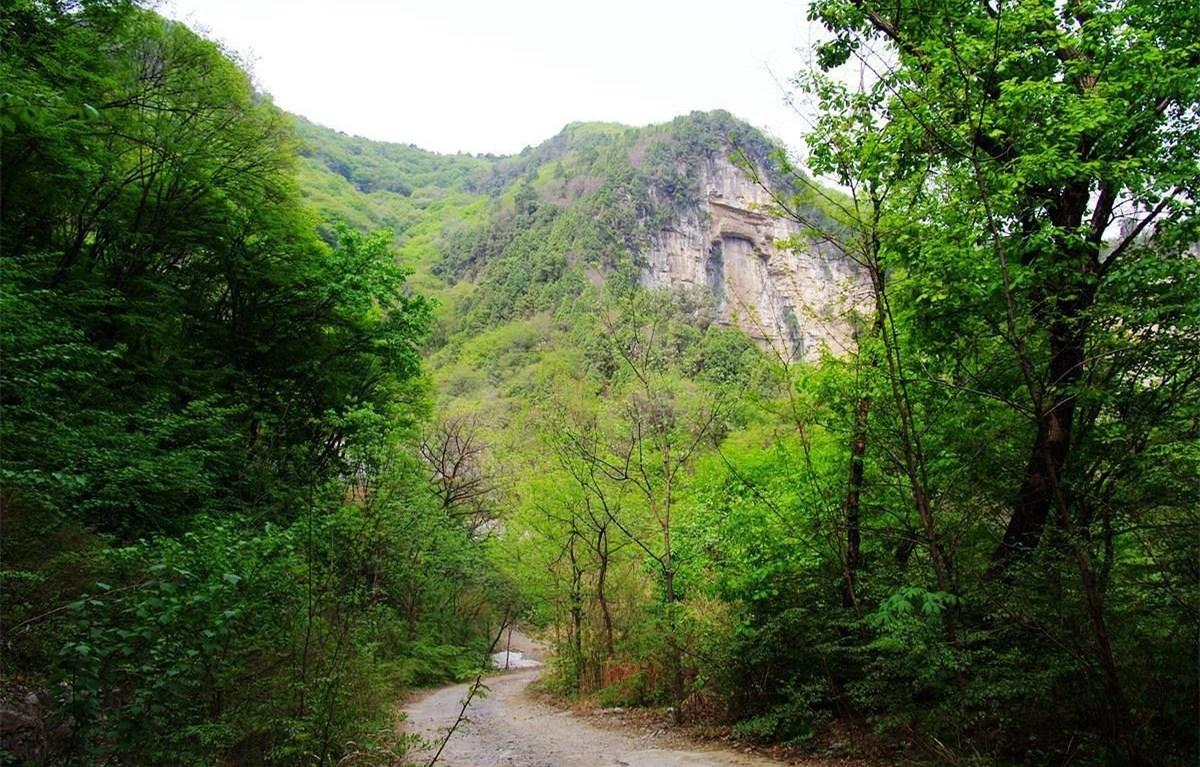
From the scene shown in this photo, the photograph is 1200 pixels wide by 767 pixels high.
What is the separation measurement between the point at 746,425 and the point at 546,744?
6.24m

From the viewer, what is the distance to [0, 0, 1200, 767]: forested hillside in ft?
15.5

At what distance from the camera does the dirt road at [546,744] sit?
7.98m

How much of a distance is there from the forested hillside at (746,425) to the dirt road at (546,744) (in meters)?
1.02

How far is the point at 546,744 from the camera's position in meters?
9.74

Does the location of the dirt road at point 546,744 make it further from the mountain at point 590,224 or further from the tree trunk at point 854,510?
the mountain at point 590,224

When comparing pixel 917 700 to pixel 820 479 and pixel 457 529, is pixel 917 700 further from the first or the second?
pixel 457 529

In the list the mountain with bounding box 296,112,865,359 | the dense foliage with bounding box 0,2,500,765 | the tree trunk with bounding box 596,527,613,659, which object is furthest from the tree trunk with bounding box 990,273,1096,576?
the mountain with bounding box 296,112,865,359

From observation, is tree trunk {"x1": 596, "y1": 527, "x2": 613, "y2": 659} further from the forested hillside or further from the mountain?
the mountain

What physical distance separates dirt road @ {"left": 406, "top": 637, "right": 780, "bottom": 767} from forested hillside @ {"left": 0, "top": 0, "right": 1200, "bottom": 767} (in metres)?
1.02

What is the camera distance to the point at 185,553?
5.15 metres

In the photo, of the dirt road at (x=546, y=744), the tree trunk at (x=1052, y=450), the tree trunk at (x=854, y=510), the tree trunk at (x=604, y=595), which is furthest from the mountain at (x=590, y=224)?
the tree trunk at (x=1052, y=450)

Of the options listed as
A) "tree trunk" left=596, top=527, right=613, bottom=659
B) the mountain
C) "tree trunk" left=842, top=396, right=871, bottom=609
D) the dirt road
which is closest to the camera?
"tree trunk" left=842, top=396, right=871, bottom=609

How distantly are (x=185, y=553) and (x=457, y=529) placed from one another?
19503 millimetres

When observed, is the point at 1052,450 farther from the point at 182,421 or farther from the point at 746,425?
the point at 182,421
